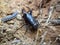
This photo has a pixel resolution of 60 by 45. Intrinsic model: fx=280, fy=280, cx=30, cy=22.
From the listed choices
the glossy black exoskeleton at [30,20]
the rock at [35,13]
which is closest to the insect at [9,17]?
the glossy black exoskeleton at [30,20]

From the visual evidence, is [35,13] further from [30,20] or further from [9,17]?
[9,17]

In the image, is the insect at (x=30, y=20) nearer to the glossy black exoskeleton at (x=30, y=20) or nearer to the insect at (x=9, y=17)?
the glossy black exoskeleton at (x=30, y=20)

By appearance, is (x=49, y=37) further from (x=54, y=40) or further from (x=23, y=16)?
(x=23, y=16)

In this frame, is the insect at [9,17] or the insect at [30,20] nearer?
the insect at [30,20]

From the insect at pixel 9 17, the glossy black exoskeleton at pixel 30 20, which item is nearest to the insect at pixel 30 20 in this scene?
the glossy black exoskeleton at pixel 30 20

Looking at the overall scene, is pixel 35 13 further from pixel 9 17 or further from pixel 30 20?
pixel 9 17

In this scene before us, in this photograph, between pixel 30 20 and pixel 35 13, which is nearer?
pixel 30 20

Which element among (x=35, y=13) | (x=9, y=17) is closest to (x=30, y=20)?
(x=35, y=13)

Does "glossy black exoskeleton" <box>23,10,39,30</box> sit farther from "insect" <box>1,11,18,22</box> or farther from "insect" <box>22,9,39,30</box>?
"insect" <box>1,11,18,22</box>

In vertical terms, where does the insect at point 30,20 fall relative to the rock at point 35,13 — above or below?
below

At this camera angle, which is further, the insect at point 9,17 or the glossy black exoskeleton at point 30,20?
Answer: the insect at point 9,17
